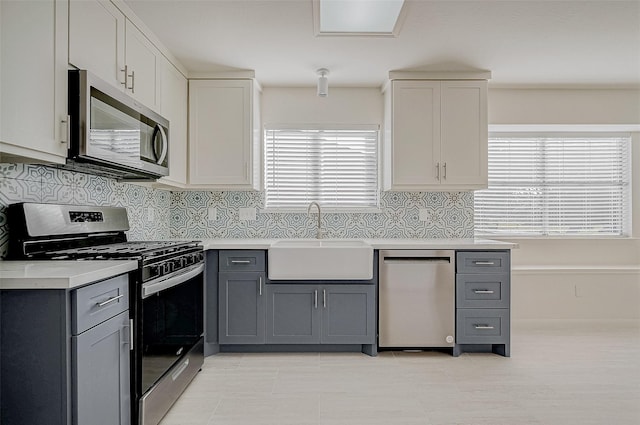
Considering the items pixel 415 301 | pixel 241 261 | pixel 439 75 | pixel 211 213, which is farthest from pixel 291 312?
pixel 439 75

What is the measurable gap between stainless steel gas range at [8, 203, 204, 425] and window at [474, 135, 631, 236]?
10.0 ft

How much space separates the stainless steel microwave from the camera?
5.82 ft

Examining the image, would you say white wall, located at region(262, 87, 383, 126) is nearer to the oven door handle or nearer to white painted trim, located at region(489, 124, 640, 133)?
white painted trim, located at region(489, 124, 640, 133)

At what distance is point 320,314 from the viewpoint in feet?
10.0

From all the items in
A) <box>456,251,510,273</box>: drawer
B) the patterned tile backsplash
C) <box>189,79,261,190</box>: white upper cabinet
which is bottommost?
<box>456,251,510,273</box>: drawer

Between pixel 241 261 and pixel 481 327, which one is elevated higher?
pixel 241 261

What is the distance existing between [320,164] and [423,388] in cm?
211

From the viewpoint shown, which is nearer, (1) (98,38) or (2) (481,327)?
(1) (98,38)

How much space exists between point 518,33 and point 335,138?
170 centimetres

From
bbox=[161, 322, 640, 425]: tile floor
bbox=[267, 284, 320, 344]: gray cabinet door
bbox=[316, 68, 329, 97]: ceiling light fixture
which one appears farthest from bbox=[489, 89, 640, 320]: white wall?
bbox=[267, 284, 320, 344]: gray cabinet door

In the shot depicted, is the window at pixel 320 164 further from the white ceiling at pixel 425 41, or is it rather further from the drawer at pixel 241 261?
the drawer at pixel 241 261

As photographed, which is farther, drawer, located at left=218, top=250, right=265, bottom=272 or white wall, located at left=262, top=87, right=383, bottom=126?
white wall, located at left=262, top=87, right=383, bottom=126

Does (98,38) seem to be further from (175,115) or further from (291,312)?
(291,312)

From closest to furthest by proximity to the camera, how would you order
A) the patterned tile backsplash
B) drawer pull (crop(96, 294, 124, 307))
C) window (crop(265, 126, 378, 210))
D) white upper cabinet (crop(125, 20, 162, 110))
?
drawer pull (crop(96, 294, 124, 307)) < white upper cabinet (crop(125, 20, 162, 110)) < the patterned tile backsplash < window (crop(265, 126, 378, 210))
